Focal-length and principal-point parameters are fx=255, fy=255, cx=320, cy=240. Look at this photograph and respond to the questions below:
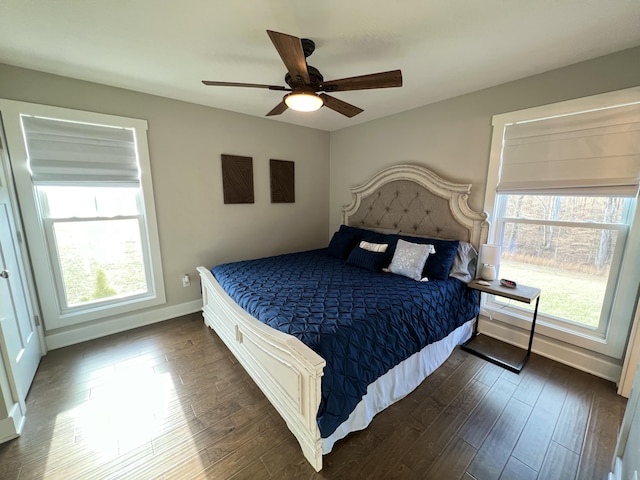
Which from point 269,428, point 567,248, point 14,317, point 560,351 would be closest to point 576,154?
point 567,248

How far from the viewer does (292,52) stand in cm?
138

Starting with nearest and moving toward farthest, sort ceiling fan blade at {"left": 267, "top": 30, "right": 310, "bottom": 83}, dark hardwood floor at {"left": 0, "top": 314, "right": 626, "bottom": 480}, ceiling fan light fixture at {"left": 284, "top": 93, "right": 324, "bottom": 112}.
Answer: ceiling fan blade at {"left": 267, "top": 30, "right": 310, "bottom": 83}
dark hardwood floor at {"left": 0, "top": 314, "right": 626, "bottom": 480}
ceiling fan light fixture at {"left": 284, "top": 93, "right": 324, "bottom": 112}

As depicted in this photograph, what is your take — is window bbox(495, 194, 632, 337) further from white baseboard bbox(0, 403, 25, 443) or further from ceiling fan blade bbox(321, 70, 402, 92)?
white baseboard bbox(0, 403, 25, 443)

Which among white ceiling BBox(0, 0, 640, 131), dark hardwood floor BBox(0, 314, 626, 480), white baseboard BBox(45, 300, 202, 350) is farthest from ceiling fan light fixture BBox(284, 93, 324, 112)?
white baseboard BBox(45, 300, 202, 350)

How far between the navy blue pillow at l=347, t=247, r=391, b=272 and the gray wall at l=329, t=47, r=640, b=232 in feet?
3.50

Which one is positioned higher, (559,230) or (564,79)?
(564,79)

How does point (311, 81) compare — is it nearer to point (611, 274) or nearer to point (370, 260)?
point (370, 260)

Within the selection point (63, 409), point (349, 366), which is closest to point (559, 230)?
point (349, 366)

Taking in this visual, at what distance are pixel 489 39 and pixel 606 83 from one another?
102 cm

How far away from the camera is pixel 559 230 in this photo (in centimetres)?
224

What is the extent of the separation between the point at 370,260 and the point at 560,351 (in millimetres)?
1821

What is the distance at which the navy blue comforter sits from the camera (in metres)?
1.40

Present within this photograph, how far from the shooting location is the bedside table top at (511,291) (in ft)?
6.82

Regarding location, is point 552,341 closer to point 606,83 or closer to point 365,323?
point 365,323
